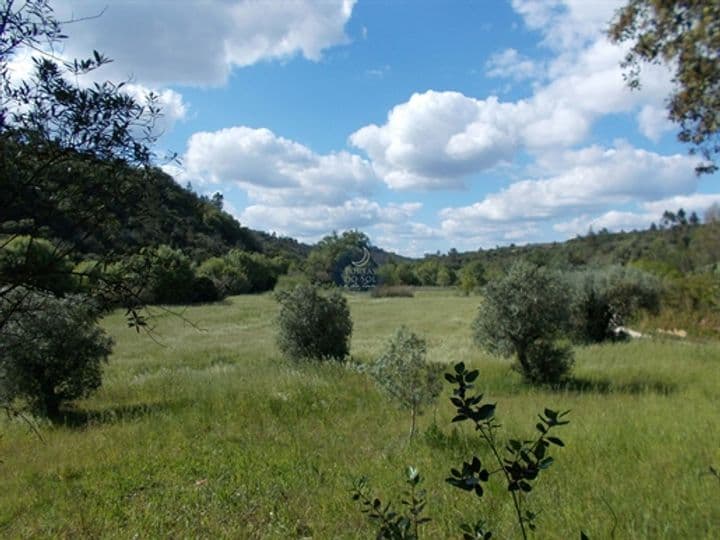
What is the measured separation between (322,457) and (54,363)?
22.9ft

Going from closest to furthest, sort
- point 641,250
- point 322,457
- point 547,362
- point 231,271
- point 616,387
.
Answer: point 322,457 → point 616,387 → point 547,362 → point 231,271 → point 641,250

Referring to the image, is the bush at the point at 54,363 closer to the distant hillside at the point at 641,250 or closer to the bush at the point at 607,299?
the distant hillside at the point at 641,250

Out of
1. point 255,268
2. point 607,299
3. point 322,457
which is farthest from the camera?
point 255,268

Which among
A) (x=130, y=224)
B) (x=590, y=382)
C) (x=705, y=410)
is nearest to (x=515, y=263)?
(x=590, y=382)

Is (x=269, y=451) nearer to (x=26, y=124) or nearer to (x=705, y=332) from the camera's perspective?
(x=26, y=124)

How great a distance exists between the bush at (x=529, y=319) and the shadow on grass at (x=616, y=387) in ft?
1.92

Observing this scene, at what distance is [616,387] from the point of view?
1191 centimetres

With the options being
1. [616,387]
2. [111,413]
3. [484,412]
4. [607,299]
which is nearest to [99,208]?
[484,412]

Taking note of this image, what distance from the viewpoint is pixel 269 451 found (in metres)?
7.64

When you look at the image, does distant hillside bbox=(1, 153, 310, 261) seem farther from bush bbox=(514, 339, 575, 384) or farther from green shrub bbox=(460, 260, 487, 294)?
green shrub bbox=(460, 260, 487, 294)

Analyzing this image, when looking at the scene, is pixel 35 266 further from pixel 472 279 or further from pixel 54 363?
pixel 472 279

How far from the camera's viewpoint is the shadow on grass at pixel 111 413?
10438mm

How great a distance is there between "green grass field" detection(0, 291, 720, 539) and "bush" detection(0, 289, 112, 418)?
582 mm

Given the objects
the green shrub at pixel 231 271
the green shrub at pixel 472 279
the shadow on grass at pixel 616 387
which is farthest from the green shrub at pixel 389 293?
the shadow on grass at pixel 616 387
